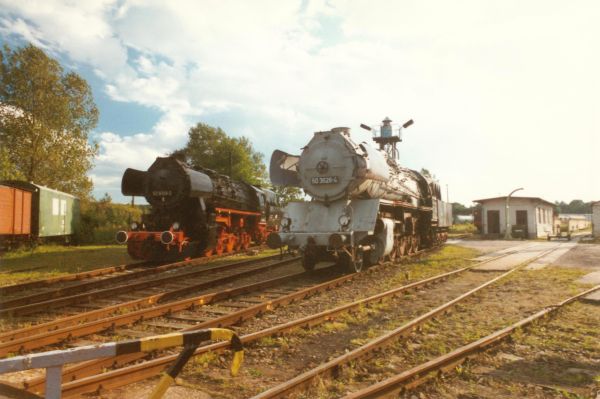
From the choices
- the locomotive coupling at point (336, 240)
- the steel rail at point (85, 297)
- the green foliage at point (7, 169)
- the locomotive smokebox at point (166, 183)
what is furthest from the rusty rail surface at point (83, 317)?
the green foliage at point (7, 169)

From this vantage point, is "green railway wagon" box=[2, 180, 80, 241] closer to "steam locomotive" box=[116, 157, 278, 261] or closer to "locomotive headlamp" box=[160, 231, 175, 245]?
"steam locomotive" box=[116, 157, 278, 261]

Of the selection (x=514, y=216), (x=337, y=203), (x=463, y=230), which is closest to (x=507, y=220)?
(x=514, y=216)

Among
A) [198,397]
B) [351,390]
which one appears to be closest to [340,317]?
[351,390]

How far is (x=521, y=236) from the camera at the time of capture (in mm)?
32469

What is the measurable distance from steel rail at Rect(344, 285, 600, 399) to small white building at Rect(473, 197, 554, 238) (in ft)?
103

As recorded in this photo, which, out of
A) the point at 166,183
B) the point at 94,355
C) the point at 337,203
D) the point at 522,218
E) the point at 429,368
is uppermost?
the point at 166,183

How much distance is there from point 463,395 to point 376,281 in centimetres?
627

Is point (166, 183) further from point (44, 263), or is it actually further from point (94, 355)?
point (94, 355)

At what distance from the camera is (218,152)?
2030 inches

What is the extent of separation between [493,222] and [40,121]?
33375mm

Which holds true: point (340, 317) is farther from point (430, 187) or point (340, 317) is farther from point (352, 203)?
point (430, 187)

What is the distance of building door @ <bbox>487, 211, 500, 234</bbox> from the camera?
35438 millimetres

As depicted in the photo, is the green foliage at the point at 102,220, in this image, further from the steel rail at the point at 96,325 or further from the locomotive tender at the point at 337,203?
the steel rail at the point at 96,325

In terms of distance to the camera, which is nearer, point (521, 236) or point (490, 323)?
point (490, 323)
